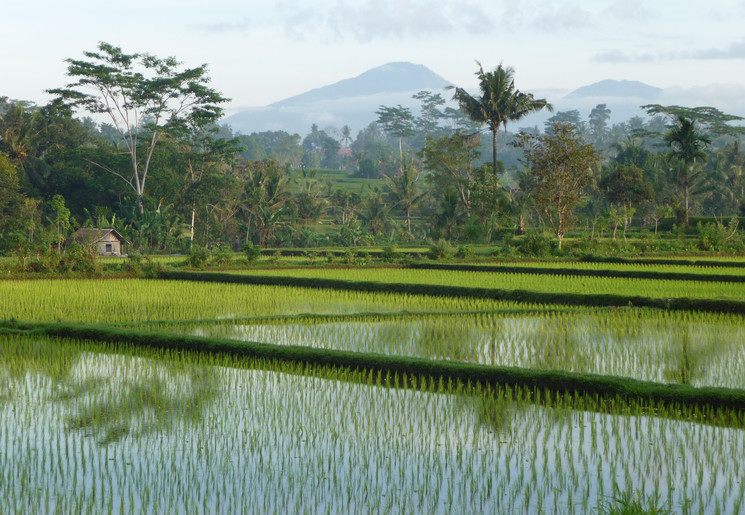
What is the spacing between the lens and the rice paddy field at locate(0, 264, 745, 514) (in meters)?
4.40

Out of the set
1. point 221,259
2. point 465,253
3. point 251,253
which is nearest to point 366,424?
point 251,253

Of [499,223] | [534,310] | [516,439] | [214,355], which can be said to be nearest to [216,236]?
[499,223]

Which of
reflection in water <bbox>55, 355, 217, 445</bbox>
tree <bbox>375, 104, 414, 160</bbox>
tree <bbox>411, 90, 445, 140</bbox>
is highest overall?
tree <bbox>411, 90, 445, 140</bbox>

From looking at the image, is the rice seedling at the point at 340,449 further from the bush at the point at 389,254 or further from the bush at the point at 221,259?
the bush at the point at 389,254

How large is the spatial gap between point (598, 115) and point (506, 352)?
109 m

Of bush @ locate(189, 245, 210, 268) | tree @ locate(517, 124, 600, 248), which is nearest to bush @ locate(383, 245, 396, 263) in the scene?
bush @ locate(189, 245, 210, 268)

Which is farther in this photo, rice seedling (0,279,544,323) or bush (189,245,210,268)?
bush (189,245,210,268)

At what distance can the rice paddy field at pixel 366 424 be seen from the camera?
4.40m

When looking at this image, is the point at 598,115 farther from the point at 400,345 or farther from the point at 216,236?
the point at 400,345

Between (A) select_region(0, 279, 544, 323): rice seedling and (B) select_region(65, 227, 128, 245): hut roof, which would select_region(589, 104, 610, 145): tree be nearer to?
(B) select_region(65, 227, 128, 245): hut roof

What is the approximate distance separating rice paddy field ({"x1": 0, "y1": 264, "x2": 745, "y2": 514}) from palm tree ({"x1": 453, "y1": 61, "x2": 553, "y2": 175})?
24825 mm

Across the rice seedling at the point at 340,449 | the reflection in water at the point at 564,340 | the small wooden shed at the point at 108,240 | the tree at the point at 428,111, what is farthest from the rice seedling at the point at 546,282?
the tree at the point at 428,111

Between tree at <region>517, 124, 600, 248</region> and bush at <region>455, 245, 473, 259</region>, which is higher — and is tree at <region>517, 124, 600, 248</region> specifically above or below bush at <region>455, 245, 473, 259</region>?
above

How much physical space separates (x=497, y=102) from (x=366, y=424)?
99.5ft
